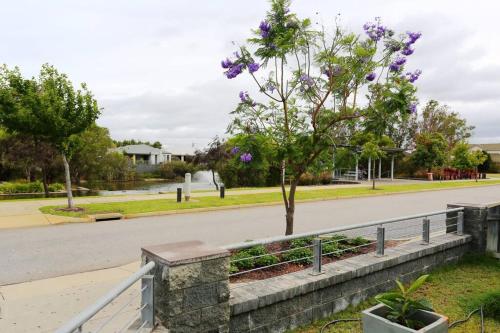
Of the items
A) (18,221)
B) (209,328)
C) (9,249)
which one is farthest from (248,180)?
(209,328)

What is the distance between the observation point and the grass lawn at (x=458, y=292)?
505 centimetres

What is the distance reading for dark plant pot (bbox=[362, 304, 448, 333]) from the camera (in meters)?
3.86

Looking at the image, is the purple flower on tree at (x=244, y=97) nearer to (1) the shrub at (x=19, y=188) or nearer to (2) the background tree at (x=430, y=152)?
(1) the shrub at (x=19, y=188)

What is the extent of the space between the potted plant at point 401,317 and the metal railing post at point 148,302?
2283 mm

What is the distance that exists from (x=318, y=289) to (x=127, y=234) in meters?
7.30

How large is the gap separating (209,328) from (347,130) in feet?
18.8

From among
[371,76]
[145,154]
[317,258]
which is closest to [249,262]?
[317,258]

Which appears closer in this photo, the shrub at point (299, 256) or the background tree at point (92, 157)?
the shrub at point (299, 256)

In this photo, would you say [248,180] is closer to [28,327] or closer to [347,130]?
[347,130]

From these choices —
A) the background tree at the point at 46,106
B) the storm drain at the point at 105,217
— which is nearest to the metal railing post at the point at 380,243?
the storm drain at the point at 105,217

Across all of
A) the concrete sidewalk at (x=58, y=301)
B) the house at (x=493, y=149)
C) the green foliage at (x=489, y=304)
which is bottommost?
the concrete sidewalk at (x=58, y=301)

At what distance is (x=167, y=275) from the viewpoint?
3.50 metres

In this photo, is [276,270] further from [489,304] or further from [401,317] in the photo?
[489,304]

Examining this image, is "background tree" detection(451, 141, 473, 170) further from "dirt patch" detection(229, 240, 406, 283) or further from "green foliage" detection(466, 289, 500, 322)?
"green foliage" detection(466, 289, 500, 322)
